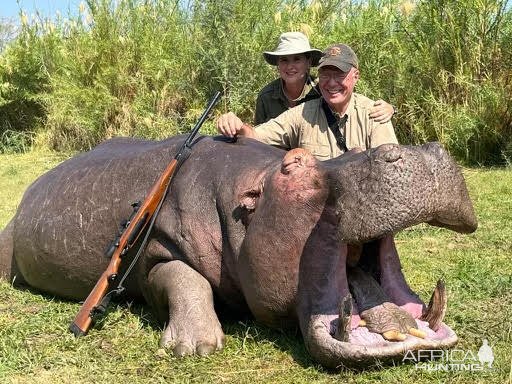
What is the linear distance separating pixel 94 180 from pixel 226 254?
1.17 meters

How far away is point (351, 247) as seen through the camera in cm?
302

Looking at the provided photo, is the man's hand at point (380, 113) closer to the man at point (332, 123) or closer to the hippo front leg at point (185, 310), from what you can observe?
the man at point (332, 123)

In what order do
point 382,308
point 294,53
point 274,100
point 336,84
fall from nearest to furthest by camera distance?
point 382,308 → point 336,84 → point 294,53 → point 274,100

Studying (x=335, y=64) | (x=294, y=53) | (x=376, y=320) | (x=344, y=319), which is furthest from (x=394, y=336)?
(x=294, y=53)

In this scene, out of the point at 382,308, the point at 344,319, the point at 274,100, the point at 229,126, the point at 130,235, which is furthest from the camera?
the point at 274,100

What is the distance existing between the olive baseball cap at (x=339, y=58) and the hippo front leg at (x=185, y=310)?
1.57m

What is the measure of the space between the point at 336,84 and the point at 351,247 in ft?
5.86

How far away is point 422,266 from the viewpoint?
15.7ft

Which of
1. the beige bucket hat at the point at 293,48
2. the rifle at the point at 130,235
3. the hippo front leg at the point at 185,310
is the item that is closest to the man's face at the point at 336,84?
the beige bucket hat at the point at 293,48

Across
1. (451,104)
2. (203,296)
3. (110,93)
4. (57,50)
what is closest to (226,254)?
(203,296)

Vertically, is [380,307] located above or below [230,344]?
above

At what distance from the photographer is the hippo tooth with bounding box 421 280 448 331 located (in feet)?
9.25

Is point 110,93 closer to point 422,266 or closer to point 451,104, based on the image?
point 451,104

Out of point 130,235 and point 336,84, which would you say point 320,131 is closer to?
point 336,84
